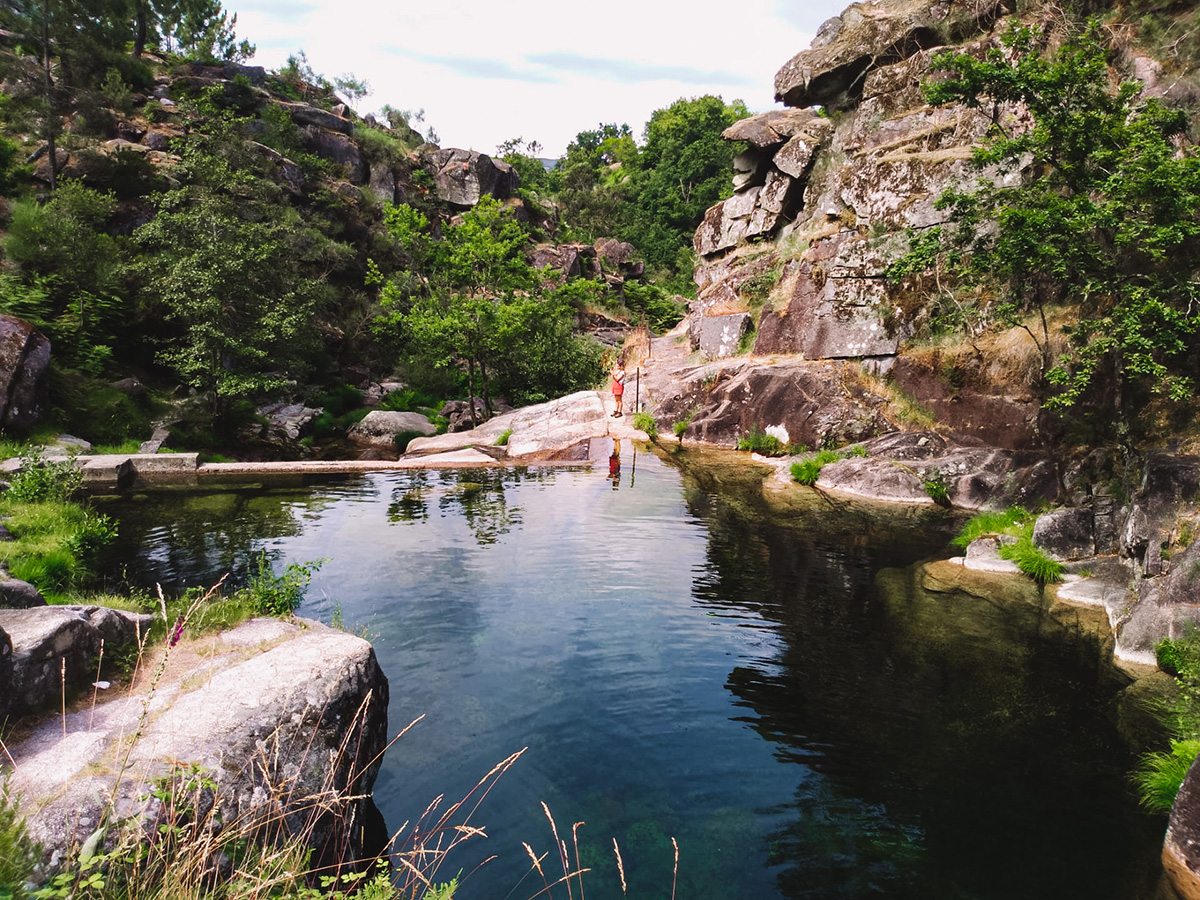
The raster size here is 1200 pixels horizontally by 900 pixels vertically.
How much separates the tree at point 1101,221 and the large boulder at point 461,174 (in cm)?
4707

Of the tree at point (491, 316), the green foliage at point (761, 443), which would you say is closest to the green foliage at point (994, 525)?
the green foliage at point (761, 443)

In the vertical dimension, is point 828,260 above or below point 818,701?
above

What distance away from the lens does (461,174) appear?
57.7 meters

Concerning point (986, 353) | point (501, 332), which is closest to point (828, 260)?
point (986, 353)

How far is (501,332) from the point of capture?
96.2ft

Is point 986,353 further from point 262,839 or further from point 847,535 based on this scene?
point 262,839

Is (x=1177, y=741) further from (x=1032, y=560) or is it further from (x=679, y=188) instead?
(x=679, y=188)

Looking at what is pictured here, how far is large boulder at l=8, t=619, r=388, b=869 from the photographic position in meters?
4.15

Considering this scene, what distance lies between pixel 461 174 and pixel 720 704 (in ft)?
188

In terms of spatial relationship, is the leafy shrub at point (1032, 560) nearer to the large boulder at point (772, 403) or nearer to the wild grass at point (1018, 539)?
the wild grass at point (1018, 539)

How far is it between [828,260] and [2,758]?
27.1m

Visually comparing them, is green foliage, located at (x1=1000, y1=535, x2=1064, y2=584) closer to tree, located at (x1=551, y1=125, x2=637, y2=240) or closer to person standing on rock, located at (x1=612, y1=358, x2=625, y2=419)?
person standing on rock, located at (x1=612, y1=358, x2=625, y2=419)

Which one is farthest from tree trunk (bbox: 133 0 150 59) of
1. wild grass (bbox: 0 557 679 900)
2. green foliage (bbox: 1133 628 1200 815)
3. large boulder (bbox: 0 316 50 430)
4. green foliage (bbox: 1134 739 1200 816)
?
green foliage (bbox: 1134 739 1200 816)

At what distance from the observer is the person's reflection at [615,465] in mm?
19844
